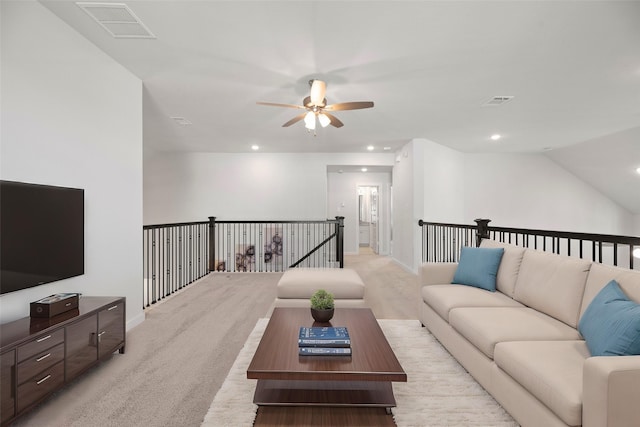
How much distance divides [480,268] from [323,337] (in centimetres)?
184

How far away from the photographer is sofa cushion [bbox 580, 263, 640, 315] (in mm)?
1717

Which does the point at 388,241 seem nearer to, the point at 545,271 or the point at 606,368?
the point at 545,271

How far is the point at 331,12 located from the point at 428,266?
250cm

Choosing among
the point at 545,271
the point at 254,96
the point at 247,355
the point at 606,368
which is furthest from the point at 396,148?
the point at 606,368

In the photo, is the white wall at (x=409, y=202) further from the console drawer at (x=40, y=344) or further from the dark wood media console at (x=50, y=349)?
the console drawer at (x=40, y=344)

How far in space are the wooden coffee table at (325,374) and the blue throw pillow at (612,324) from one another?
97cm

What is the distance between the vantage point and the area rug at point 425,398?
179 cm

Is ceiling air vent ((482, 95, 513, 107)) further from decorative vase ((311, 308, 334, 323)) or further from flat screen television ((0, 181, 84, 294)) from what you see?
flat screen television ((0, 181, 84, 294))

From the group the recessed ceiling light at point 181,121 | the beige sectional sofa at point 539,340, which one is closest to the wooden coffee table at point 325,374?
the beige sectional sofa at point 539,340

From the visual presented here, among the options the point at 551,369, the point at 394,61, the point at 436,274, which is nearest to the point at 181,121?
the point at 394,61

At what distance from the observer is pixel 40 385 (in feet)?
6.01

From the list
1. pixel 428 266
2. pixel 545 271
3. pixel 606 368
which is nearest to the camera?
pixel 606 368

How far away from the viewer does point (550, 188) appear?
785 cm

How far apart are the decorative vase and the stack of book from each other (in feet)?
1.01
